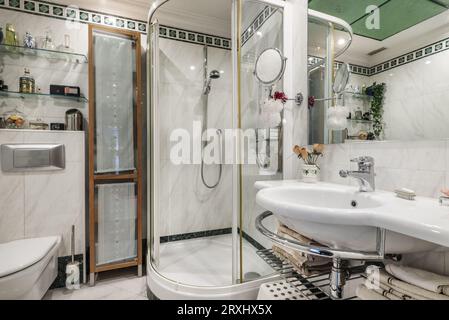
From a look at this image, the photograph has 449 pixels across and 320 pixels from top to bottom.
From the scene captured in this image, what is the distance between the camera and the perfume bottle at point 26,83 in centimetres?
163

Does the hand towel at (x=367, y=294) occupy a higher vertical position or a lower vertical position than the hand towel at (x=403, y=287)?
lower

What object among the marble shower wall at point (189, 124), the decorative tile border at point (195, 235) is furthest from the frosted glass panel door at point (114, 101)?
the decorative tile border at point (195, 235)

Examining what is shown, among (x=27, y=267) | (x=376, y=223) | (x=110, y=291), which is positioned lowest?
(x=110, y=291)

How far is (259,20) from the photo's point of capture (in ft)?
4.70

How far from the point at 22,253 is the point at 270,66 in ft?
6.16

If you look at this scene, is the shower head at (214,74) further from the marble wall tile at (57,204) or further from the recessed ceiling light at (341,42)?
the marble wall tile at (57,204)

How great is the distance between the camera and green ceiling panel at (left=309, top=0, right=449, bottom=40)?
843mm

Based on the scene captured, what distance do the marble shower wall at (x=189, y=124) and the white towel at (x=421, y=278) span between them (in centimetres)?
139

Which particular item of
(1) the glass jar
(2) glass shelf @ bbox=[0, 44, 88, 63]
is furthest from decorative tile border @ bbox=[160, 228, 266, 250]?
(2) glass shelf @ bbox=[0, 44, 88, 63]

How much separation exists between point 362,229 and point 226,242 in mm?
1577

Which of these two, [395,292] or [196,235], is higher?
[395,292]

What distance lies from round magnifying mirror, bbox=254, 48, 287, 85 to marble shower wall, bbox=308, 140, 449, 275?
2.03 ft

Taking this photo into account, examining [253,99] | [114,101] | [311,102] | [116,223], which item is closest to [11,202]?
[116,223]

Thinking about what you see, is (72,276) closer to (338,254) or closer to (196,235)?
(196,235)
